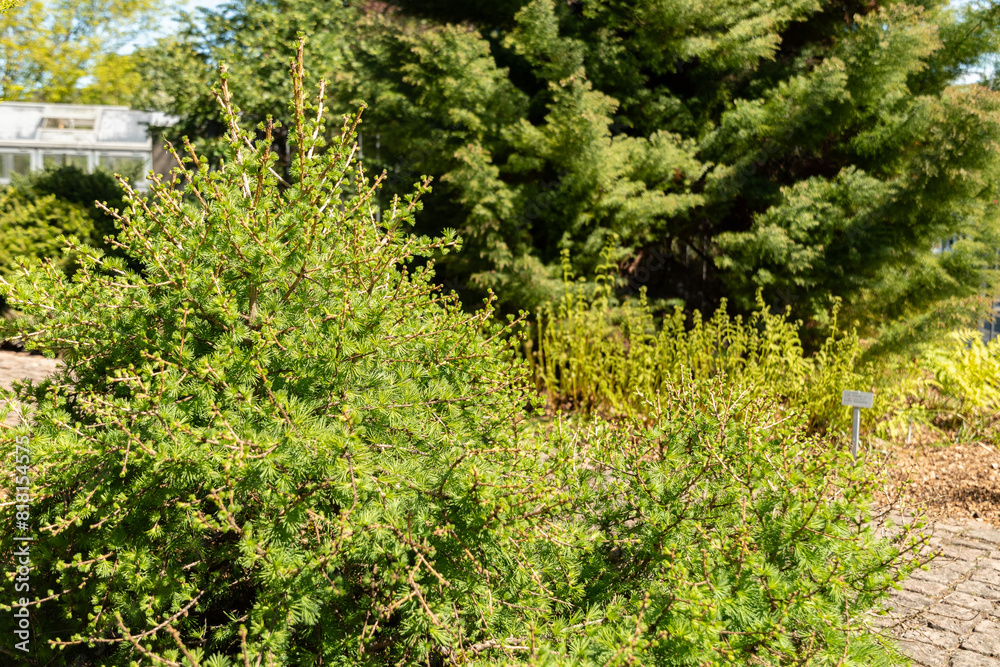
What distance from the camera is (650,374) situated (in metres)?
5.50

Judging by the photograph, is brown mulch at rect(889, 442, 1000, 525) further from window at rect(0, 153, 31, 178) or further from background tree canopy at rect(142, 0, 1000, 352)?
window at rect(0, 153, 31, 178)

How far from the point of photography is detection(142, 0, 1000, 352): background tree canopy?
238 inches

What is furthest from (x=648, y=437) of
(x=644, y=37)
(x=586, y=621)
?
(x=644, y=37)

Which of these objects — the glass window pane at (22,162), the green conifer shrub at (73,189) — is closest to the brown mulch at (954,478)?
the green conifer shrub at (73,189)

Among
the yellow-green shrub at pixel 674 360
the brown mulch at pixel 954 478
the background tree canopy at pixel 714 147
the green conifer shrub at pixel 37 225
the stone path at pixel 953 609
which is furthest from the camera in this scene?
the green conifer shrub at pixel 37 225

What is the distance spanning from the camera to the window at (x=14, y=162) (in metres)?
15.8

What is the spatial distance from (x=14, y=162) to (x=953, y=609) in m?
18.4

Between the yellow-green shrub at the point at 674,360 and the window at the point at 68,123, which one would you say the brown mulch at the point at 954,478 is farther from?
the window at the point at 68,123

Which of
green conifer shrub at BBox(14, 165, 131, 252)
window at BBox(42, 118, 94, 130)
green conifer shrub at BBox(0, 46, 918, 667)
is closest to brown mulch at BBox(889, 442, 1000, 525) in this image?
green conifer shrub at BBox(0, 46, 918, 667)

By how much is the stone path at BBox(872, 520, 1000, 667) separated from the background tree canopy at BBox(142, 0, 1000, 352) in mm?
2585

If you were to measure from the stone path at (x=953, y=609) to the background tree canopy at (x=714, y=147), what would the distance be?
8.48ft

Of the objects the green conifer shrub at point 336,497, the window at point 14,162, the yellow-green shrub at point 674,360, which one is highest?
the green conifer shrub at point 336,497

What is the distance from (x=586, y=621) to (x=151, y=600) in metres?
1.13

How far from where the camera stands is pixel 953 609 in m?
3.15
